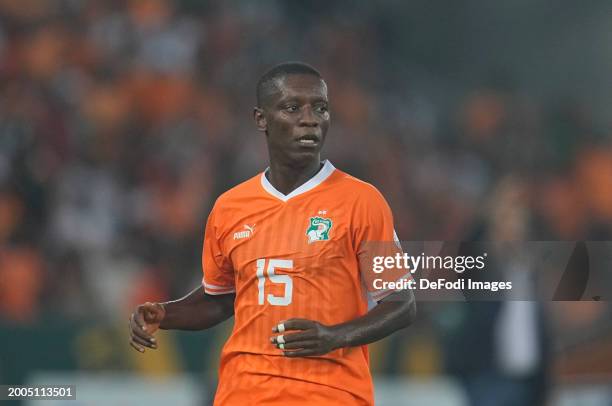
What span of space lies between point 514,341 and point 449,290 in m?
1.41

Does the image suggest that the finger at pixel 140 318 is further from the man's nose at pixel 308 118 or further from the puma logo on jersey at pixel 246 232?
the man's nose at pixel 308 118

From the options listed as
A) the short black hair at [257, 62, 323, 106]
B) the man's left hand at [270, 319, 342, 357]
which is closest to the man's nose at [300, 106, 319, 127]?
the short black hair at [257, 62, 323, 106]

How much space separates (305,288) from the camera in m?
3.85

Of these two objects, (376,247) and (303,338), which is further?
(376,247)

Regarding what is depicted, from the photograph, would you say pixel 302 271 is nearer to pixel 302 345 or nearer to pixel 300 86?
pixel 302 345

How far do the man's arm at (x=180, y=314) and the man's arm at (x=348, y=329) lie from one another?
0.50 metres

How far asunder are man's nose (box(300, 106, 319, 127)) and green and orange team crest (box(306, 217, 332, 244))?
0.33 metres

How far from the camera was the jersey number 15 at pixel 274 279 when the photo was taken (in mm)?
3859

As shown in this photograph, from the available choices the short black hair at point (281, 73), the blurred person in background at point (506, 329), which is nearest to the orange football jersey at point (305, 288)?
the short black hair at point (281, 73)

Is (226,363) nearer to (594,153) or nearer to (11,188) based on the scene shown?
(11,188)

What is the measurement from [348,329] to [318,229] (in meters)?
0.39

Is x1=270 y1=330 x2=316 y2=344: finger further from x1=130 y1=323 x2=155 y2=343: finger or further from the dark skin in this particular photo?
x1=130 y1=323 x2=155 y2=343: finger

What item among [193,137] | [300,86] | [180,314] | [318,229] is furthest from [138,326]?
[193,137]

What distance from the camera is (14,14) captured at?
10945 millimetres
